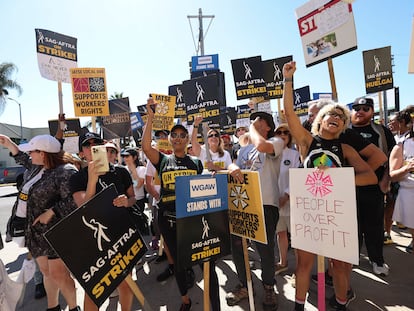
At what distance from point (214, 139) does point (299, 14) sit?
90.6 inches

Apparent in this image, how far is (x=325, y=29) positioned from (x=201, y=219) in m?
2.55

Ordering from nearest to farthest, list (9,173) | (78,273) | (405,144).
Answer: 1. (78,273)
2. (405,144)
3. (9,173)

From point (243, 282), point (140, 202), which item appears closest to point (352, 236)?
point (243, 282)

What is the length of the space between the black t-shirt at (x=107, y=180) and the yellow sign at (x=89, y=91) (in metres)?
3.32

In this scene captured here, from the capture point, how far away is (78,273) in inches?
68.2

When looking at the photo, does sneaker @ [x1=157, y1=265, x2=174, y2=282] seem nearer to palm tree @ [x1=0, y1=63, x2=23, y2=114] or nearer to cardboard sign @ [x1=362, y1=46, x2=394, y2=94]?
cardboard sign @ [x1=362, y1=46, x2=394, y2=94]

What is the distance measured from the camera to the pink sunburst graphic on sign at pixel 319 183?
1962mm

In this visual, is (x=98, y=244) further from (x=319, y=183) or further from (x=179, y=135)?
(x=319, y=183)

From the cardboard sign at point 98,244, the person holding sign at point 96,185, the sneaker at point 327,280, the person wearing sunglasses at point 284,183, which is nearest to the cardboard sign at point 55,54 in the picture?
A: the person holding sign at point 96,185

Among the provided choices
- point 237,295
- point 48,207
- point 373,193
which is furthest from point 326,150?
point 48,207

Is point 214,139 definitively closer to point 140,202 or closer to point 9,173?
point 140,202

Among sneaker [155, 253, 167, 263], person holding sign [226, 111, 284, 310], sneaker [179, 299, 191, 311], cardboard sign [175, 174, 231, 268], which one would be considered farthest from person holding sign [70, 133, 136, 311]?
sneaker [155, 253, 167, 263]

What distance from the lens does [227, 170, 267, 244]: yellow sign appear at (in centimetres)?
228

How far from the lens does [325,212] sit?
6.47 feet
